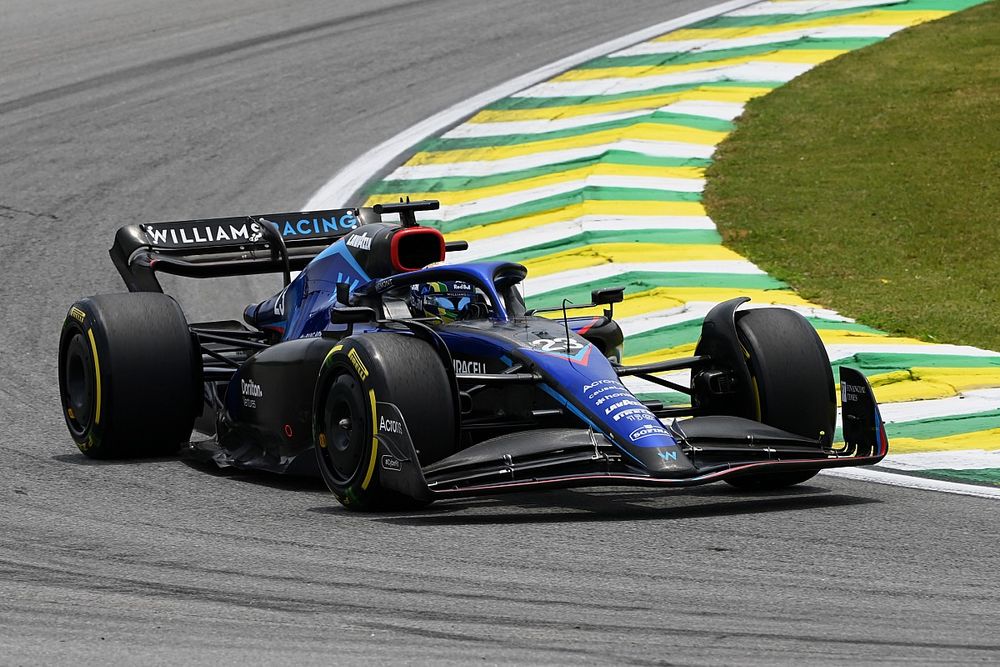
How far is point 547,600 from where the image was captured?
522 cm

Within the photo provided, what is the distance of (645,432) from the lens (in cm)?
654

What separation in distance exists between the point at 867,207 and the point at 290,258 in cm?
558

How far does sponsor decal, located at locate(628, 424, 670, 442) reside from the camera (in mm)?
6516

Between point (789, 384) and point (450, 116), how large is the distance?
32.0 feet

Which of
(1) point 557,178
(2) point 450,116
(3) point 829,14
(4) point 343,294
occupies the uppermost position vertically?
(3) point 829,14

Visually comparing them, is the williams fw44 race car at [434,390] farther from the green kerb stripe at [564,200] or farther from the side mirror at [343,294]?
the green kerb stripe at [564,200]

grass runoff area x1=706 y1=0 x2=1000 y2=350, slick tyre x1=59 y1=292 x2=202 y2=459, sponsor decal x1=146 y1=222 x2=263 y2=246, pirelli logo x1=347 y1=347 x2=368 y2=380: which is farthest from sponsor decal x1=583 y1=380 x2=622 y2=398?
grass runoff area x1=706 y1=0 x2=1000 y2=350

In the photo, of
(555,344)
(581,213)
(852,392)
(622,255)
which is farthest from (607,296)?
(581,213)

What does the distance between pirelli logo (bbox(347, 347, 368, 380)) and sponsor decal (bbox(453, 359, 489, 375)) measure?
0.59 metres

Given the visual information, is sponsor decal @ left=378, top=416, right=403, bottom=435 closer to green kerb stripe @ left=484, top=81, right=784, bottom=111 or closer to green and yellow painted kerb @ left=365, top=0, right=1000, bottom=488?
green and yellow painted kerb @ left=365, top=0, right=1000, bottom=488

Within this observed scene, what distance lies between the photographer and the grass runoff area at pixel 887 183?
36.7 ft

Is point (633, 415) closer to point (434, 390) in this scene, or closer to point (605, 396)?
point (605, 396)

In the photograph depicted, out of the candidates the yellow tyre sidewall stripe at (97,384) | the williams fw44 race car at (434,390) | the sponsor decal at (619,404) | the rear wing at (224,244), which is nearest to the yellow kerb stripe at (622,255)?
the rear wing at (224,244)

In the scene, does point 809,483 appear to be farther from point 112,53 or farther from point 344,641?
point 112,53
